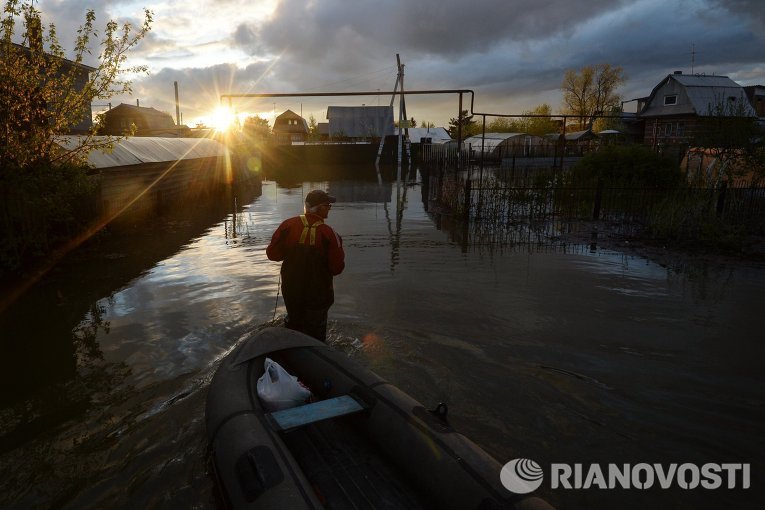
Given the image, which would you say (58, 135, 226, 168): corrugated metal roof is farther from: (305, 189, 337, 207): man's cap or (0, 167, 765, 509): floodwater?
(305, 189, 337, 207): man's cap

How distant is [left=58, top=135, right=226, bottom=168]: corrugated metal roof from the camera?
1126 centimetres

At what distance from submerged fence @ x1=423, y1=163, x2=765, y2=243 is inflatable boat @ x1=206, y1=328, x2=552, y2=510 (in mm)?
10299

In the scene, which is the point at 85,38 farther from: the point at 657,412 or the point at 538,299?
the point at 657,412

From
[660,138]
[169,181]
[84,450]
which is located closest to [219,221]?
[169,181]

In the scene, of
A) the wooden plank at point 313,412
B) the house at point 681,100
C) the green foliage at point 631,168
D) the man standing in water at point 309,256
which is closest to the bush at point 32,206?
the man standing in water at point 309,256

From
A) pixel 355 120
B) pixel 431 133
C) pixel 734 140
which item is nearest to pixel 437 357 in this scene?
pixel 734 140

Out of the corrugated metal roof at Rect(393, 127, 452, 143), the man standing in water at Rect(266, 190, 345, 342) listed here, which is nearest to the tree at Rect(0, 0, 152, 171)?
the man standing in water at Rect(266, 190, 345, 342)

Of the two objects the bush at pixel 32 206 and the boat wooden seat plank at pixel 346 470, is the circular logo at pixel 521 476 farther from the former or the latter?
the bush at pixel 32 206

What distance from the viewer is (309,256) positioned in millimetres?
4887

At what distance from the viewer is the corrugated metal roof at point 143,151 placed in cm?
1126

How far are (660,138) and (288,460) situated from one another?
52.7m

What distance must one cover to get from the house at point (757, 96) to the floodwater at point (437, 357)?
159 feet

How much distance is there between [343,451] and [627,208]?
13631 millimetres

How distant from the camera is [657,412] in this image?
15.3 feet
